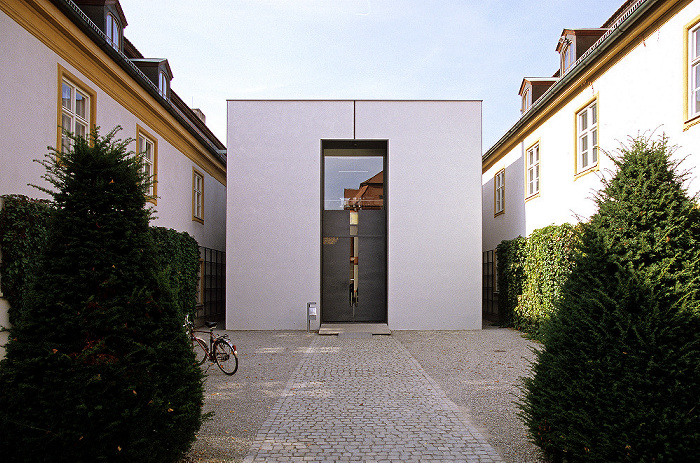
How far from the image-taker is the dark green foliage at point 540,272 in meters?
13.2

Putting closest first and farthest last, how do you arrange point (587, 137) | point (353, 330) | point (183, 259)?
point (587, 137), point (183, 259), point (353, 330)

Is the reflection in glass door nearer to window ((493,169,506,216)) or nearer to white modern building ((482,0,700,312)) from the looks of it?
white modern building ((482,0,700,312))

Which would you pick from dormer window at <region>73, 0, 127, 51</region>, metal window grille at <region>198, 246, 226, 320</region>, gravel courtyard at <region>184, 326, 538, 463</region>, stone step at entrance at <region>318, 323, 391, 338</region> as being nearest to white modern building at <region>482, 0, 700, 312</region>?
gravel courtyard at <region>184, 326, 538, 463</region>

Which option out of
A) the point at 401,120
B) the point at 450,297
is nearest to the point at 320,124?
the point at 401,120

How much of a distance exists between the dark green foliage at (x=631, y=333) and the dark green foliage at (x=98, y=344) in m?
3.12

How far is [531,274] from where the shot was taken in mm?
15125

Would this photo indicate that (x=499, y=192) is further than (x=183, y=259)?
Yes

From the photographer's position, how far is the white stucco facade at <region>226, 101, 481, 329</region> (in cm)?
1656

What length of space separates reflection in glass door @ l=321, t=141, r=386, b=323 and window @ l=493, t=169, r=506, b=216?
570 centimetres

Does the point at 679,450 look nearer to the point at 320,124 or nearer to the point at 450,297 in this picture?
the point at 450,297

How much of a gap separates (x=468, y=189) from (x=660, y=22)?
7.83 metres

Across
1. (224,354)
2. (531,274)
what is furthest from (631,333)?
(531,274)

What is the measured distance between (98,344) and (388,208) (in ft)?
43.8

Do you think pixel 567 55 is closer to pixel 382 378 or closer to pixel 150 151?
pixel 382 378
